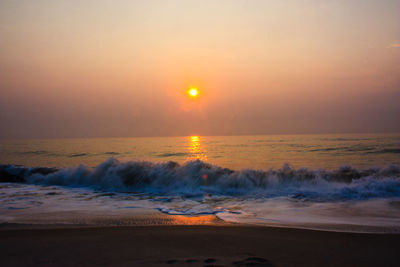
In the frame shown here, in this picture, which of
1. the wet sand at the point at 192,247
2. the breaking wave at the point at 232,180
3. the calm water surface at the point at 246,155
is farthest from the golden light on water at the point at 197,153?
the wet sand at the point at 192,247

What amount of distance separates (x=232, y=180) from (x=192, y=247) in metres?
8.62

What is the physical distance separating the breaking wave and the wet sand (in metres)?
4.87

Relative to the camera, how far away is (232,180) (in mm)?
13039

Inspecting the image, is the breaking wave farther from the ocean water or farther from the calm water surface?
the calm water surface

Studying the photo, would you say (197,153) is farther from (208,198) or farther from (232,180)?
(208,198)

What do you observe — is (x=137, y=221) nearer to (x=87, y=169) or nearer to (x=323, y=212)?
(x=323, y=212)

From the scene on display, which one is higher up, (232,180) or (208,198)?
(232,180)

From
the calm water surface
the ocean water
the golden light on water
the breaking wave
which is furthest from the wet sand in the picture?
the golden light on water

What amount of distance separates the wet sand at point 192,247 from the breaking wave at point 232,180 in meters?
4.87

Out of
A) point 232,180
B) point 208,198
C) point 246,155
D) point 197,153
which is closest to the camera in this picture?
point 208,198

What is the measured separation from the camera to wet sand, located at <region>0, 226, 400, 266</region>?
396 centimetres

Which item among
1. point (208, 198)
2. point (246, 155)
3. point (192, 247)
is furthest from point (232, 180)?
point (246, 155)

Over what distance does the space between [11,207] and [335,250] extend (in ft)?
26.8

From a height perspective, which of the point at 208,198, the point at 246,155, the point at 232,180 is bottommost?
the point at 208,198
